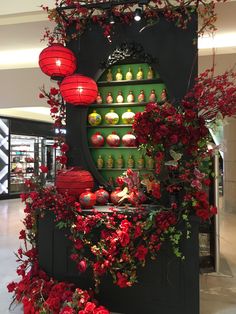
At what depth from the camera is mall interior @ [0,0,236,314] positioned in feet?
12.1

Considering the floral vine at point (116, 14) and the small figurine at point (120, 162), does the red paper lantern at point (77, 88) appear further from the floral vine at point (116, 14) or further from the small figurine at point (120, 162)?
the small figurine at point (120, 162)

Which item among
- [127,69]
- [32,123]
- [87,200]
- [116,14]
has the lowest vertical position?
[87,200]

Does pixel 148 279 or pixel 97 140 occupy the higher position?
pixel 97 140

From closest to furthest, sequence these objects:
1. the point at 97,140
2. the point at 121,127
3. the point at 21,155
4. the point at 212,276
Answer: the point at 97,140, the point at 121,127, the point at 212,276, the point at 21,155

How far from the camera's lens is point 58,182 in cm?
308

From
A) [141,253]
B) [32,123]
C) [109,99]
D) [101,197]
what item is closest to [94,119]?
[109,99]

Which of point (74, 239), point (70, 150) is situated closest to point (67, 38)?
point (70, 150)

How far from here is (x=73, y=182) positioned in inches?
119

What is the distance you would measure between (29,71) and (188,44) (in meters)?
4.45

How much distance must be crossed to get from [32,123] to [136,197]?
383 inches

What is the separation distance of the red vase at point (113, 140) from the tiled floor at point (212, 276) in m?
1.97

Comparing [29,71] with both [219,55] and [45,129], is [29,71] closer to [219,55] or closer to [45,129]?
[219,55]

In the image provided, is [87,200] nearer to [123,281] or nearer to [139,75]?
[123,281]

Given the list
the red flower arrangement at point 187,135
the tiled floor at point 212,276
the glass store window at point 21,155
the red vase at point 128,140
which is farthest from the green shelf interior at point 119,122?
the glass store window at point 21,155
